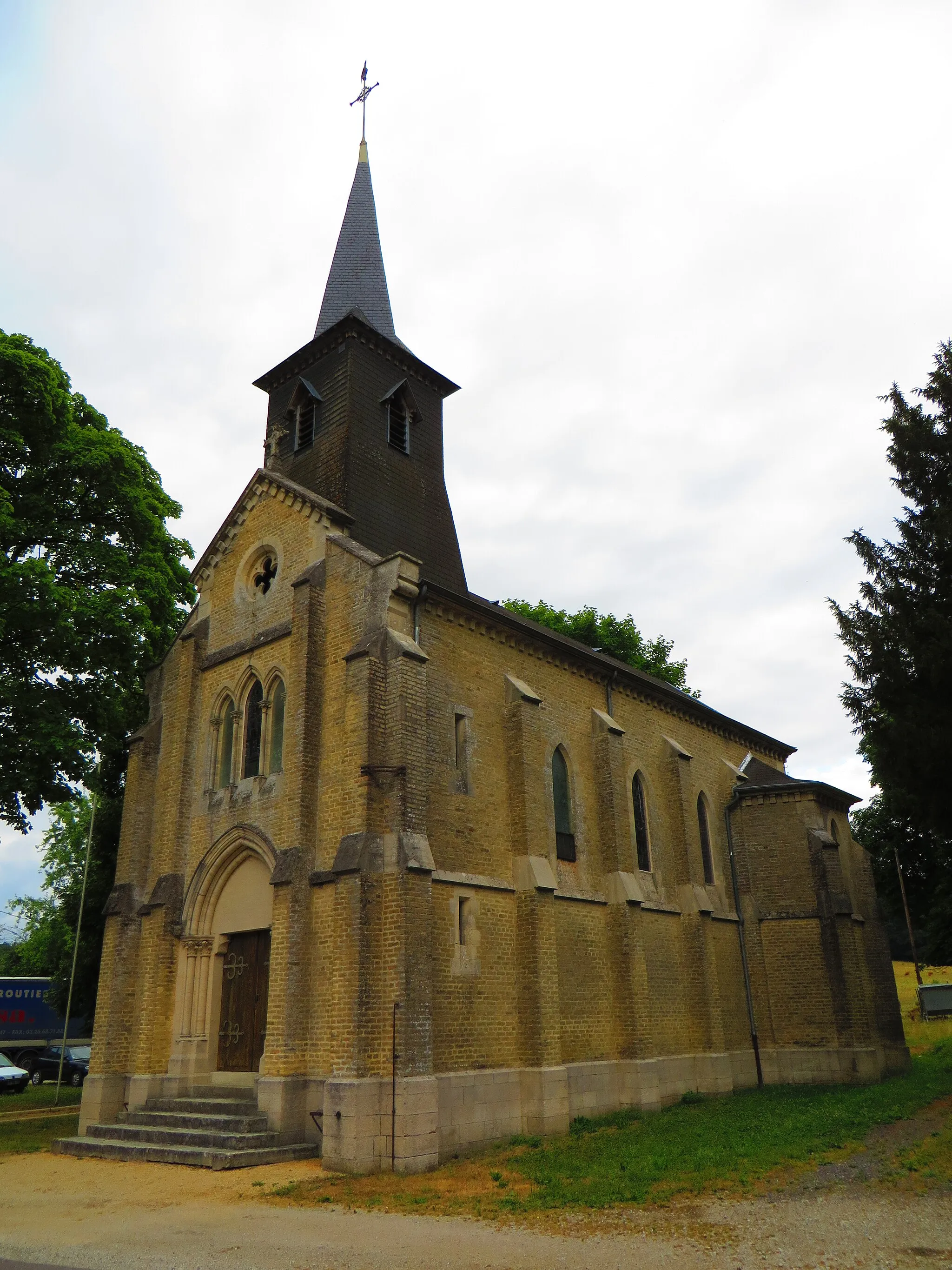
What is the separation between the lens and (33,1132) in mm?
17641

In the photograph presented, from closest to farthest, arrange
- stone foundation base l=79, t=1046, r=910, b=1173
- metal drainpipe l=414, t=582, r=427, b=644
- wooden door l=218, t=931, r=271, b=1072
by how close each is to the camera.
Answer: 1. stone foundation base l=79, t=1046, r=910, b=1173
2. wooden door l=218, t=931, r=271, b=1072
3. metal drainpipe l=414, t=582, r=427, b=644

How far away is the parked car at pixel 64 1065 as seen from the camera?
3109 cm

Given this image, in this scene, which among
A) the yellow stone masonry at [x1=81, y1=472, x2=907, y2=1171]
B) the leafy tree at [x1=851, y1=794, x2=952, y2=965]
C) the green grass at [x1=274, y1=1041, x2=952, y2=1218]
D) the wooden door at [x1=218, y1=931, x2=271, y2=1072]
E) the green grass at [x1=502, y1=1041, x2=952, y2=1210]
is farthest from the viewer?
the leafy tree at [x1=851, y1=794, x2=952, y2=965]

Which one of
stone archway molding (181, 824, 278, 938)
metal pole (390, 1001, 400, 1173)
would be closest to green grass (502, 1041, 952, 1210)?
metal pole (390, 1001, 400, 1173)

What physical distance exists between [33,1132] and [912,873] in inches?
1189

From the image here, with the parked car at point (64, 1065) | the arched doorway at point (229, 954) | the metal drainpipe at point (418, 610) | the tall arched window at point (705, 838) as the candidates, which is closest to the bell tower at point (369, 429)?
the metal drainpipe at point (418, 610)

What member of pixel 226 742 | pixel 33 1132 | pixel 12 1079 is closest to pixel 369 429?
pixel 226 742

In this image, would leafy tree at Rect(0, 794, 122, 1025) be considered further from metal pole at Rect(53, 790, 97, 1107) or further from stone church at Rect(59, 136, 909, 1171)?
stone church at Rect(59, 136, 909, 1171)

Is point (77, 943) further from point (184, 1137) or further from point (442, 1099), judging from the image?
point (442, 1099)

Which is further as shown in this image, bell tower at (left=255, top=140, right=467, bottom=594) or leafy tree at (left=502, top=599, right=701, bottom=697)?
leafy tree at (left=502, top=599, right=701, bottom=697)

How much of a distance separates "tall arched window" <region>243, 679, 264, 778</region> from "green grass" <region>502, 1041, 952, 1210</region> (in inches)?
314

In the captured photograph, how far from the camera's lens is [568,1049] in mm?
16844

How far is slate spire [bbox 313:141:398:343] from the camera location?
2303cm

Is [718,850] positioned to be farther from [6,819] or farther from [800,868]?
[6,819]
